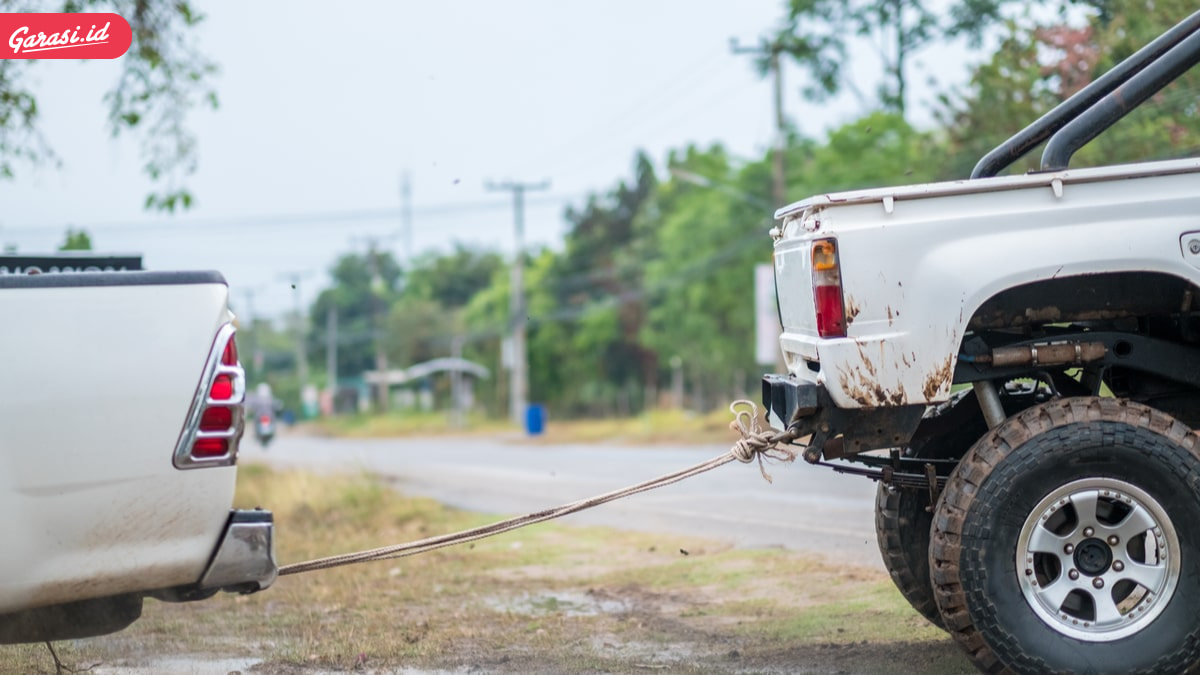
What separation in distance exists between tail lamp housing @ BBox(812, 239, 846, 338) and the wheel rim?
913 mm

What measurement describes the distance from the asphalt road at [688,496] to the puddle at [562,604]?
1448 millimetres

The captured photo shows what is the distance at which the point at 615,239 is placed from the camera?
72438mm

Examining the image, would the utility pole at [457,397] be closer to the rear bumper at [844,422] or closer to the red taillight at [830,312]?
the rear bumper at [844,422]

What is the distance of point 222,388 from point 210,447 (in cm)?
19

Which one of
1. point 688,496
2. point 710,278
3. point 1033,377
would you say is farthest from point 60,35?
point 710,278

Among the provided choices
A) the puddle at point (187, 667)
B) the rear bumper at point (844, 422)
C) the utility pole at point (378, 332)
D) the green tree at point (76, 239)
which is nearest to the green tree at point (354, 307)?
the utility pole at point (378, 332)

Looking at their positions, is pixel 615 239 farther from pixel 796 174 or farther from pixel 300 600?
pixel 300 600

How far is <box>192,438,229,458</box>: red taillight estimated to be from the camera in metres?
4.10

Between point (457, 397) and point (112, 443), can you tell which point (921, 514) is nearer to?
point (112, 443)

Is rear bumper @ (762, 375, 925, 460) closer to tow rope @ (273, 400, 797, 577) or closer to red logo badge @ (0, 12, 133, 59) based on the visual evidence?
tow rope @ (273, 400, 797, 577)

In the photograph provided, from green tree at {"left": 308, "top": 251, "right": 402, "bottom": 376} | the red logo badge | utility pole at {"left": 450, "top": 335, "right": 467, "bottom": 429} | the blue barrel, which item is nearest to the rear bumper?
the red logo badge

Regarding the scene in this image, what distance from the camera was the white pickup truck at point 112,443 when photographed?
391 cm

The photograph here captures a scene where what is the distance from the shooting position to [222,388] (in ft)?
13.6

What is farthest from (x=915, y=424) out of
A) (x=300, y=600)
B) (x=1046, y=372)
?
(x=300, y=600)
